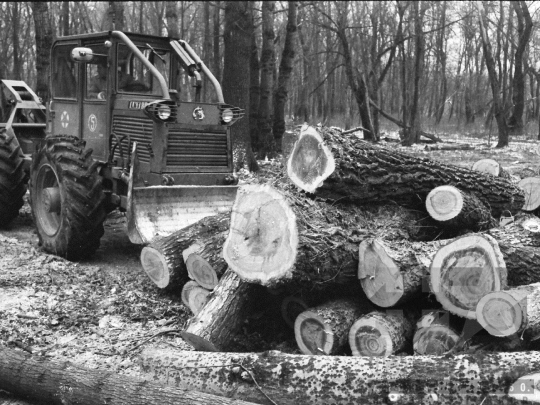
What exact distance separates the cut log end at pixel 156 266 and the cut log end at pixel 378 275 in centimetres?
210

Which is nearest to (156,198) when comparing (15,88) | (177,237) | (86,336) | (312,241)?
(177,237)

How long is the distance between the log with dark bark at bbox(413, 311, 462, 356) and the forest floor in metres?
1.72

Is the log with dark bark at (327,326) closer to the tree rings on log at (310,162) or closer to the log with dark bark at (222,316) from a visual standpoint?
the log with dark bark at (222,316)

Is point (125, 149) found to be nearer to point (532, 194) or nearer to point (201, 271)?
point (201, 271)

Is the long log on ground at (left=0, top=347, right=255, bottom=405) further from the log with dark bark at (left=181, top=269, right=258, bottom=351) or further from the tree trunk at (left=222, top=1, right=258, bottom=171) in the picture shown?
the tree trunk at (left=222, top=1, right=258, bottom=171)

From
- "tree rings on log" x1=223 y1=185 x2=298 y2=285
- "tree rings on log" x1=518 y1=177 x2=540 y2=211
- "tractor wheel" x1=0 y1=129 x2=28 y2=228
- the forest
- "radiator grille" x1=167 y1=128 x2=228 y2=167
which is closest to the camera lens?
"tree rings on log" x1=223 y1=185 x2=298 y2=285

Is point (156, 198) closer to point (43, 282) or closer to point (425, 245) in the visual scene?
point (43, 282)

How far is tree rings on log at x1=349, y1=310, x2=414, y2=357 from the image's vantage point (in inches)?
173

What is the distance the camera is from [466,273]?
445cm

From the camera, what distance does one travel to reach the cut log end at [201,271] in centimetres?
558

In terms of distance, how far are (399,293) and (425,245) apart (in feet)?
1.98

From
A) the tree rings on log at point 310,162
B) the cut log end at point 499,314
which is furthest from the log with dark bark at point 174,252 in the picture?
the cut log end at point 499,314

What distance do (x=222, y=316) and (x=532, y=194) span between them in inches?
165

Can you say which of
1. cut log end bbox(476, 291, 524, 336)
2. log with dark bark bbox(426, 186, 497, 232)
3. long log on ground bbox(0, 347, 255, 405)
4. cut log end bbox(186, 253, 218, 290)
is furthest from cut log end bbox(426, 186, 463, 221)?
long log on ground bbox(0, 347, 255, 405)
